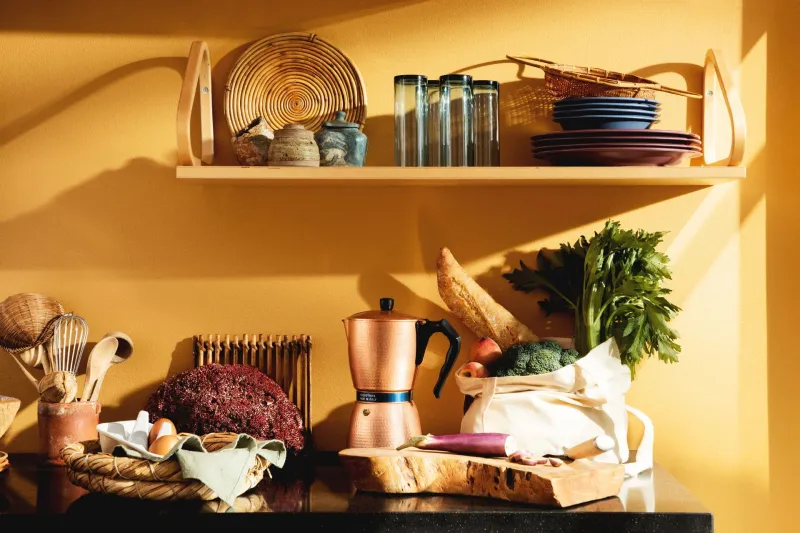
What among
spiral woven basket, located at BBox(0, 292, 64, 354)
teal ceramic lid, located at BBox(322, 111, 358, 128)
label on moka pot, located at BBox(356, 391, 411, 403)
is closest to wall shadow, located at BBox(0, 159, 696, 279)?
spiral woven basket, located at BBox(0, 292, 64, 354)

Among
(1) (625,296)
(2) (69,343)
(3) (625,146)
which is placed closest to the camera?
(3) (625,146)

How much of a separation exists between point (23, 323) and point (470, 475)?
1.02 m

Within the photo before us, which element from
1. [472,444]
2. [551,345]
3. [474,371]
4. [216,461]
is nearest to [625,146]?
[551,345]

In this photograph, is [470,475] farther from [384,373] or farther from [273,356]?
[273,356]

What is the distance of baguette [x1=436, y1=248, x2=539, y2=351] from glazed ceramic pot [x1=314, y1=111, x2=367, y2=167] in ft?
0.92

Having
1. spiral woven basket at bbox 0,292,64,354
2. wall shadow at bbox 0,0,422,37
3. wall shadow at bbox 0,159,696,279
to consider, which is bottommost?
spiral woven basket at bbox 0,292,64,354

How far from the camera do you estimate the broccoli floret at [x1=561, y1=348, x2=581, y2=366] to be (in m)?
1.91

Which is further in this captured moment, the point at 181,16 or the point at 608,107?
the point at 181,16

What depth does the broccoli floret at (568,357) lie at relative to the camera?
191cm

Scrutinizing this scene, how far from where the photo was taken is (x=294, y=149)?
6.16 ft

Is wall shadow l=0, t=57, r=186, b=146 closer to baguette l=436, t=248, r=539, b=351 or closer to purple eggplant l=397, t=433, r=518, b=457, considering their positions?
baguette l=436, t=248, r=539, b=351

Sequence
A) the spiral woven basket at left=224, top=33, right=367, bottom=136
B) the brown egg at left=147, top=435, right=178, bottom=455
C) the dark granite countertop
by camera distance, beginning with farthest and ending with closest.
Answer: the spiral woven basket at left=224, top=33, right=367, bottom=136 < the brown egg at left=147, top=435, right=178, bottom=455 < the dark granite countertop

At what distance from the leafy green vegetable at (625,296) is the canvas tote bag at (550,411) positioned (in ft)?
0.35

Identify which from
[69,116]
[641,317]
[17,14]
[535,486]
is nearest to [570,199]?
[641,317]
